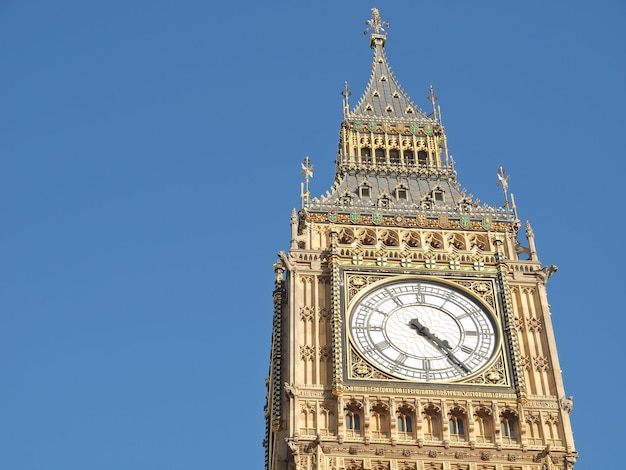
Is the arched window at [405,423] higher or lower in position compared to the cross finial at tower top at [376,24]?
lower

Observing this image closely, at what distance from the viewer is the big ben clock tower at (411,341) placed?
127 feet

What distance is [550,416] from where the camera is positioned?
1566 inches

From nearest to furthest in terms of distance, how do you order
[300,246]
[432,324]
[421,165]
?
[432,324] < [300,246] < [421,165]

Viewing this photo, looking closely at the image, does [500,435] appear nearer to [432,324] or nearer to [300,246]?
[432,324]

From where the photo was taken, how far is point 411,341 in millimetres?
41250

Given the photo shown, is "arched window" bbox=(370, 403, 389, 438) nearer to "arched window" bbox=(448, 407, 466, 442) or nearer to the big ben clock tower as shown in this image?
the big ben clock tower

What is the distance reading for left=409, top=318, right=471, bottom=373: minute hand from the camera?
40.7 metres

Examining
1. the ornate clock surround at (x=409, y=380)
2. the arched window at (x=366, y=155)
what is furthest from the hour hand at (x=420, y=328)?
the arched window at (x=366, y=155)

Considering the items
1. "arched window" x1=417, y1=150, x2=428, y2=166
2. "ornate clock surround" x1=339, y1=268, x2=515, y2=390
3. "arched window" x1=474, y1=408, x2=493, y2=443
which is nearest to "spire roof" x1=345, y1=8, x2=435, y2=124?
"arched window" x1=417, y1=150, x2=428, y2=166

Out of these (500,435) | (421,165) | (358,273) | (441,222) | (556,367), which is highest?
(421,165)

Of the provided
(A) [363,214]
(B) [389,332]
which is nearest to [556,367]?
(B) [389,332]

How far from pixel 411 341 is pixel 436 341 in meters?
0.71

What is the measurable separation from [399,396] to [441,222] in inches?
321

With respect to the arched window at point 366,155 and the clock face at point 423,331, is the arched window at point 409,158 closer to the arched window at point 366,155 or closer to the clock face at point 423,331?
the arched window at point 366,155
